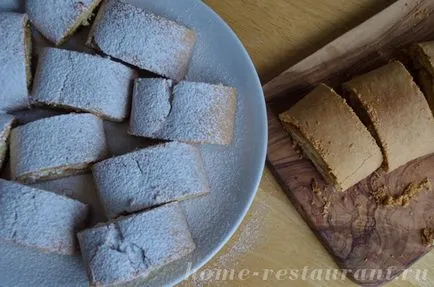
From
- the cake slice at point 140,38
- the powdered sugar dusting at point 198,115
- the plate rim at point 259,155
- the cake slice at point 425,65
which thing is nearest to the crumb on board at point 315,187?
the plate rim at point 259,155

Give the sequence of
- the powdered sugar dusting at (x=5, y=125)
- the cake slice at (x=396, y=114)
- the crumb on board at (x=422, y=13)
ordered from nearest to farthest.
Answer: the powdered sugar dusting at (x=5, y=125), the cake slice at (x=396, y=114), the crumb on board at (x=422, y=13)

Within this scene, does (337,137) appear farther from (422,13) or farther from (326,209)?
(422,13)

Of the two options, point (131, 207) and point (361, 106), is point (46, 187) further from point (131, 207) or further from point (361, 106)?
point (361, 106)

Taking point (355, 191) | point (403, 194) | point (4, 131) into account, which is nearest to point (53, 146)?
point (4, 131)

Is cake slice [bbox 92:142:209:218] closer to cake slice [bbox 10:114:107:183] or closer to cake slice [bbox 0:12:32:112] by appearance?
cake slice [bbox 10:114:107:183]

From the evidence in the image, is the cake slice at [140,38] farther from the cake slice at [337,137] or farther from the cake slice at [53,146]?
the cake slice at [337,137]

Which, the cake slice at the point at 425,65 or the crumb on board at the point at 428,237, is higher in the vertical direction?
the cake slice at the point at 425,65

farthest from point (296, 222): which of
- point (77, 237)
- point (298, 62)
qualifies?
point (77, 237)
